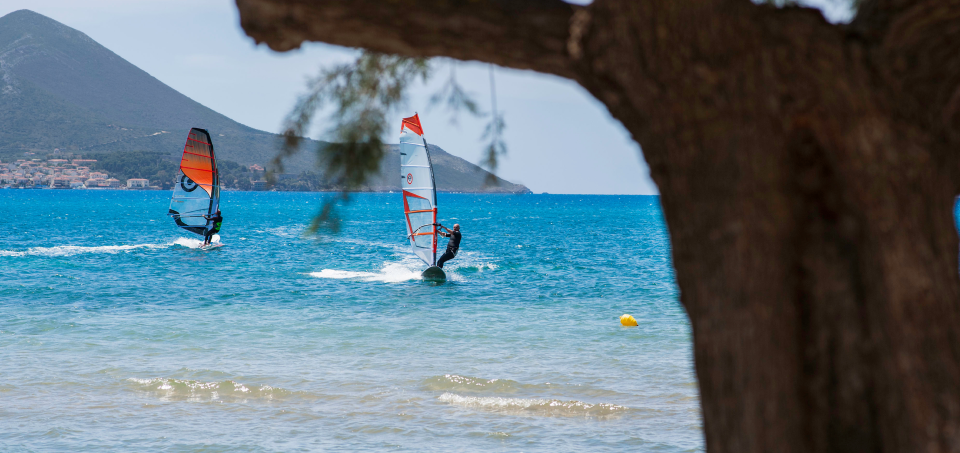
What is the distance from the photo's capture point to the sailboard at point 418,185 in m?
22.0

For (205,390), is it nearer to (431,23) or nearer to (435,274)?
(431,23)

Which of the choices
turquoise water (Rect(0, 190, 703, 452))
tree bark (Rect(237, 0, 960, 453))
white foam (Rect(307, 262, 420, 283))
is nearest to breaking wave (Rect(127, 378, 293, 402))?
turquoise water (Rect(0, 190, 703, 452))

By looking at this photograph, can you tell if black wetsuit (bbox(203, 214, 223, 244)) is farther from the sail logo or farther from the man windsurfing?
the sail logo

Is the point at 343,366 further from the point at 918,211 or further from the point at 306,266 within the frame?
the point at 306,266

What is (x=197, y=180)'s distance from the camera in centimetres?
3095

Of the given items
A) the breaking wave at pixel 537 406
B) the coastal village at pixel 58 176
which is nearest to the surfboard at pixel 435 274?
the breaking wave at pixel 537 406

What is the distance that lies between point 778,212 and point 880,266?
1.03ft

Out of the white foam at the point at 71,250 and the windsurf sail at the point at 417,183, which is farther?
the white foam at the point at 71,250

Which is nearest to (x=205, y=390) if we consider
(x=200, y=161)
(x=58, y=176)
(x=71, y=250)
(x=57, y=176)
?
(x=200, y=161)

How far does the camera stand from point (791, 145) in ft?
6.43

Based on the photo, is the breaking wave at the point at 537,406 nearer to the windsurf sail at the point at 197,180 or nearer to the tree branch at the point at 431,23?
the tree branch at the point at 431,23

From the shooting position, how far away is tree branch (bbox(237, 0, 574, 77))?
7.05 feet

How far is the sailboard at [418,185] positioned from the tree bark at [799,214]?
65.1 ft

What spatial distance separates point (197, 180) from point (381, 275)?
1140 cm
